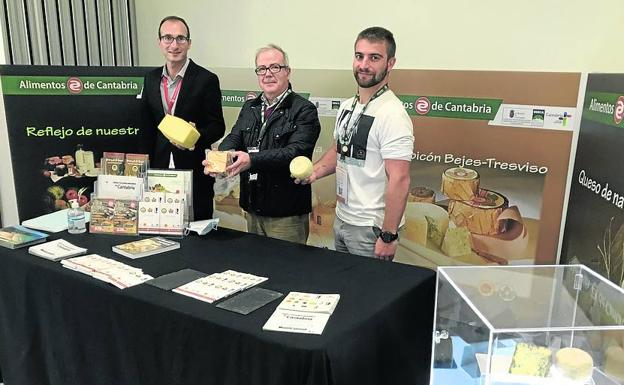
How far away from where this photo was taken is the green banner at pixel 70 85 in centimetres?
274

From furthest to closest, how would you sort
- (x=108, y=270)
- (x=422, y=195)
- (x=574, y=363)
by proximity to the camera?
1. (x=422, y=195)
2. (x=108, y=270)
3. (x=574, y=363)

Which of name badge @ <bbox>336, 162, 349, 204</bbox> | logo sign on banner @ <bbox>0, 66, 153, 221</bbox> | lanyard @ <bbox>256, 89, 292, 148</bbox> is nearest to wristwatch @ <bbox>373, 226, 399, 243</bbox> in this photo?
name badge @ <bbox>336, 162, 349, 204</bbox>

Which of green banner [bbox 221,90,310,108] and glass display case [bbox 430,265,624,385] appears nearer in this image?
glass display case [bbox 430,265,624,385]

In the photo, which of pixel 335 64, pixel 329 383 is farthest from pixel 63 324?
pixel 335 64

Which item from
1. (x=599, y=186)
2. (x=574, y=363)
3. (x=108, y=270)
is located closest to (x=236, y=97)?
(x=108, y=270)

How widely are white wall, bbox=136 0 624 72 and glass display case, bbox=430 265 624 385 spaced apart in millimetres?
1458

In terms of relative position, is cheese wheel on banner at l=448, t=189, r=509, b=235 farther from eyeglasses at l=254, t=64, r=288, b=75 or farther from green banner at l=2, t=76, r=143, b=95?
green banner at l=2, t=76, r=143, b=95

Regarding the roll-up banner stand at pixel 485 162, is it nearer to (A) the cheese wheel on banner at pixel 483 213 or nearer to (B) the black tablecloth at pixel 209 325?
(A) the cheese wheel on banner at pixel 483 213

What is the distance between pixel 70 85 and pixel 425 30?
207 centimetres

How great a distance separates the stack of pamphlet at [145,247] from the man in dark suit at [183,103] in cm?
73

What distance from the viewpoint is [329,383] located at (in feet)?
4.16

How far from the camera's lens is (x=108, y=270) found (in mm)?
1753

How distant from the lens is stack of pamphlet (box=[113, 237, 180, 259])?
1906 millimetres

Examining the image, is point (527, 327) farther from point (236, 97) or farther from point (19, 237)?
point (236, 97)
